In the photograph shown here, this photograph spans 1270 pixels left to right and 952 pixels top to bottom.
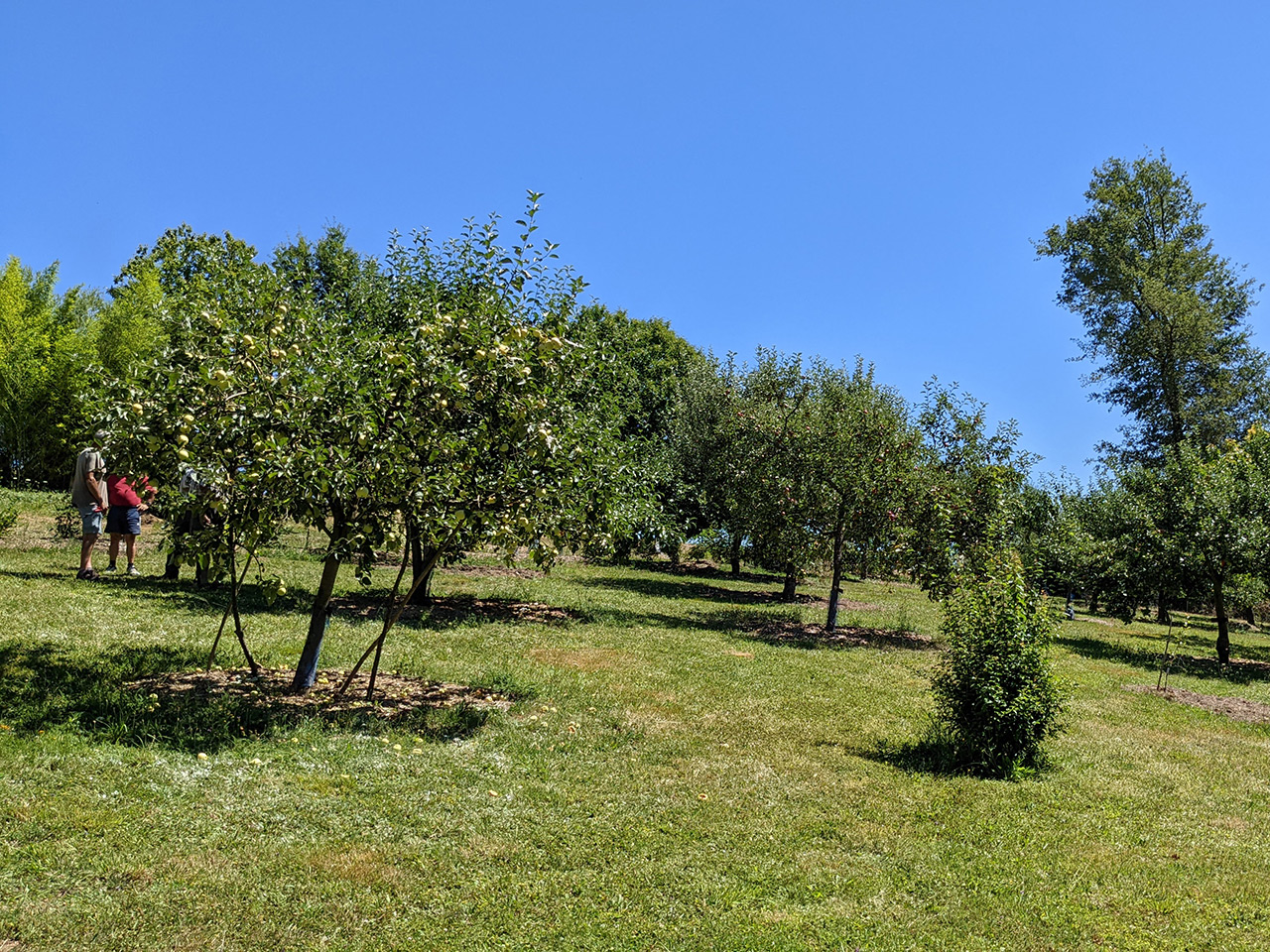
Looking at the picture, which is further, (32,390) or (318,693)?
(32,390)

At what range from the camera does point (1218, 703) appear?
14.6 m

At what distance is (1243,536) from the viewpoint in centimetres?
1909

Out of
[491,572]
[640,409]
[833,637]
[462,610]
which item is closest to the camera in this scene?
[462,610]

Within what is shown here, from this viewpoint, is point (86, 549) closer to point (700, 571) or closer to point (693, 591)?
point (693, 591)

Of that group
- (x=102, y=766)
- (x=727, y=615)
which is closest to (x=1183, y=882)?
(x=102, y=766)

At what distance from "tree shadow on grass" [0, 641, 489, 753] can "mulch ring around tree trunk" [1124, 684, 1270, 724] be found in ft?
40.0

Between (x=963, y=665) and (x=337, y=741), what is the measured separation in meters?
5.96

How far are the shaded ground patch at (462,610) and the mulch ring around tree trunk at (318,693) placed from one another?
4195 millimetres

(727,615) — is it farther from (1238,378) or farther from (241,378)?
(1238,378)

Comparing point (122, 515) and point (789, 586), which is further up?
point (122, 515)

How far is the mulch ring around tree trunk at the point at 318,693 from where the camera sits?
8.16 metres

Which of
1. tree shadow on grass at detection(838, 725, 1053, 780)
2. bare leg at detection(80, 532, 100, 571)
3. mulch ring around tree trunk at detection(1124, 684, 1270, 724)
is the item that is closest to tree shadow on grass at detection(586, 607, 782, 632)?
mulch ring around tree trunk at detection(1124, 684, 1270, 724)

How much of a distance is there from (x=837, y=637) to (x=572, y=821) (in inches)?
488

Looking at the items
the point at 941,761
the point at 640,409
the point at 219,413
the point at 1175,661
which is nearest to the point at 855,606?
the point at 1175,661
